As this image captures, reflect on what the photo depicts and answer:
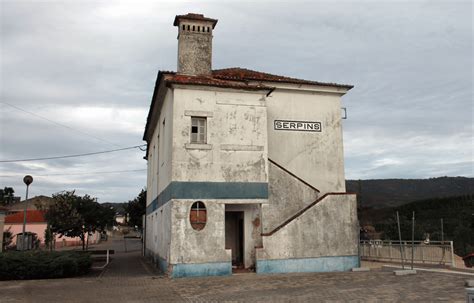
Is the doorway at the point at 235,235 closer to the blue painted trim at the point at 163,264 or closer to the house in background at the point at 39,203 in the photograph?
the blue painted trim at the point at 163,264

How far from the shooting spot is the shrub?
51.2ft

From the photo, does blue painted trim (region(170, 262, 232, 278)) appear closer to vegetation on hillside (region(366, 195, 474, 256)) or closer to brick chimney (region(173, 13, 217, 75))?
brick chimney (region(173, 13, 217, 75))

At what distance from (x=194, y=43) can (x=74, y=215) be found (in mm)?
14411

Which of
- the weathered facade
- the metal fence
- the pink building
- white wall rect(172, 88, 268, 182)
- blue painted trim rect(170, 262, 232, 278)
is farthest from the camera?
the pink building

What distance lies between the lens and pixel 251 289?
12750 mm

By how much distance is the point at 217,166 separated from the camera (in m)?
16.8

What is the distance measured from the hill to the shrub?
3227 inches

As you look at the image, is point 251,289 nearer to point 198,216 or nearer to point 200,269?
point 200,269

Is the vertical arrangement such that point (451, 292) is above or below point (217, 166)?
below

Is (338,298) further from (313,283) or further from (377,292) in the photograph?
(313,283)

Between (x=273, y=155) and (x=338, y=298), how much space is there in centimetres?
996

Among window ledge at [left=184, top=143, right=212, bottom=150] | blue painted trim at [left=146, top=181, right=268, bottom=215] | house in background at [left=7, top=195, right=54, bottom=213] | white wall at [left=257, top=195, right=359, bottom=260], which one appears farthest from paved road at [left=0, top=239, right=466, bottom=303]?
house in background at [left=7, top=195, right=54, bottom=213]

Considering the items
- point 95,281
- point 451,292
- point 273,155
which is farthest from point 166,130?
point 451,292

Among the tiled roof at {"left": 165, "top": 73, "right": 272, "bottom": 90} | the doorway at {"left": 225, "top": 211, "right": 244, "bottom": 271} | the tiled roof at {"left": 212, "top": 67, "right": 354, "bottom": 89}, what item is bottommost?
the doorway at {"left": 225, "top": 211, "right": 244, "bottom": 271}
